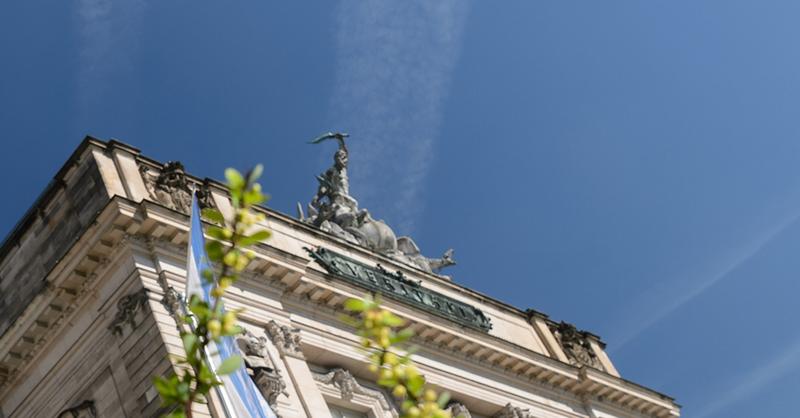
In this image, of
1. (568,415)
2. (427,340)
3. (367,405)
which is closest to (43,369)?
(367,405)

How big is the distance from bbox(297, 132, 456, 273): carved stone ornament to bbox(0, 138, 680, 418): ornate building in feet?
0.20

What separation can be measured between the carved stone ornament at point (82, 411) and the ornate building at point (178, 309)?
0.09 ft

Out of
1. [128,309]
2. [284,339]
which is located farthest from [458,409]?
[128,309]

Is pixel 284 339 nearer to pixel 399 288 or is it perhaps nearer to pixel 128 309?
pixel 128 309

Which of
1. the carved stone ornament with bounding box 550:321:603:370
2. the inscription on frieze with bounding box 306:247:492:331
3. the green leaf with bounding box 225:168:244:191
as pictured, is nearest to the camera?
the green leaf with bounding box 225:168:244:191

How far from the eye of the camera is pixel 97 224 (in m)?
23.1

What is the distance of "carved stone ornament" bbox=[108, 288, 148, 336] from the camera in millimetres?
22406

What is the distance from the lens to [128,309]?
73.8ft

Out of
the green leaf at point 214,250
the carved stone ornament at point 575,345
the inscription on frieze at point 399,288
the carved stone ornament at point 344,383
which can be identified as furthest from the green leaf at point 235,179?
the carved stone ornament at point 575,345

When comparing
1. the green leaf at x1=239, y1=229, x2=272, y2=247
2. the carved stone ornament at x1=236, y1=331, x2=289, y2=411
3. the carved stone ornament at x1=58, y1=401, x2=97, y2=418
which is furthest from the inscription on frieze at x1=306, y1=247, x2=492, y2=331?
the green leaf at x1=239, y1=229, x2=272, y2=247

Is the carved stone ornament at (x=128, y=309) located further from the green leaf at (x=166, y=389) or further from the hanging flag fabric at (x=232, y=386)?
the green leaf at (x=166, y=389)

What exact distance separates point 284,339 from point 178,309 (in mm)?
2819

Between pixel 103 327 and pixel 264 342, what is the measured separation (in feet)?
10.2

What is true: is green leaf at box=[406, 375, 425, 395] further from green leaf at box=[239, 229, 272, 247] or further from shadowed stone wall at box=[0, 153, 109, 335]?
shadowed stone wall at box=[0, 153, 109, 335]
